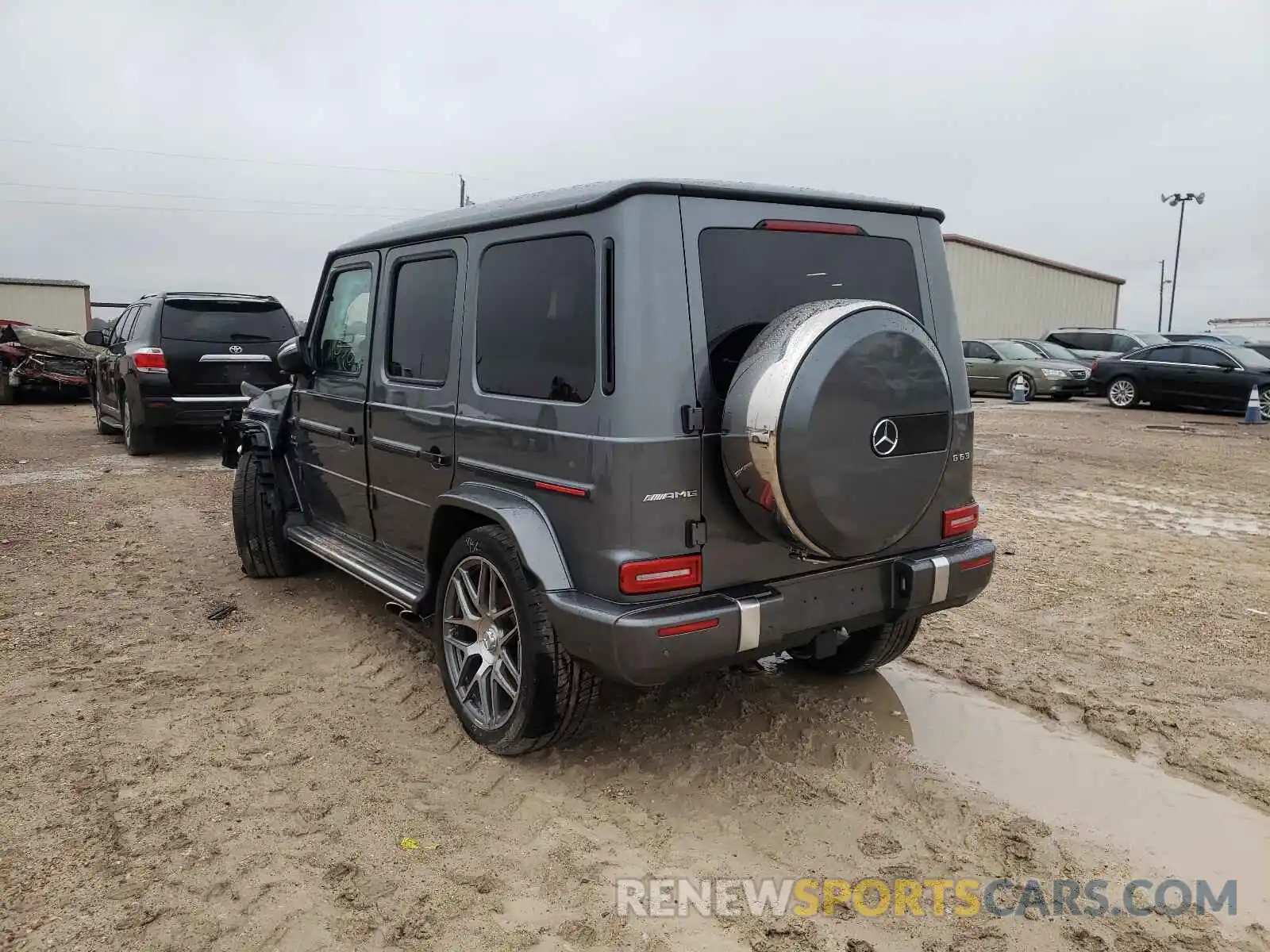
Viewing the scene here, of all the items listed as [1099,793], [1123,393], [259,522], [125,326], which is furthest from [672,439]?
[1123,393]

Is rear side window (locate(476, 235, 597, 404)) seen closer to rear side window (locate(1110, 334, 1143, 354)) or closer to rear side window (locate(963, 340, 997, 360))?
rear side window (locate(963, 340, 997, 360))

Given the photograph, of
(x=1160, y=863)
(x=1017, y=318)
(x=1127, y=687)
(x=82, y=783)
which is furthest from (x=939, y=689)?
(x=1017, y=318)

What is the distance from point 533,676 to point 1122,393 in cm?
1859

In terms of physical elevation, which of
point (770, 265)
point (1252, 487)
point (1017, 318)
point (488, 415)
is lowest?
point (1252, 487)

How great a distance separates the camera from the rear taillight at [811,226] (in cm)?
315

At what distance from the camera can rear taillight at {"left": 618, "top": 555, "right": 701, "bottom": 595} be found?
2850 mm

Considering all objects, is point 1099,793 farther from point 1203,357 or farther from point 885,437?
point 1203,357

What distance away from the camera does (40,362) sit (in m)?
16.9

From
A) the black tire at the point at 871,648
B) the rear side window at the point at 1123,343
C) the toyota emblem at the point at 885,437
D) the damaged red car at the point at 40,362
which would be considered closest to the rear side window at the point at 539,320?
the toyota emblem at the point at 885,437

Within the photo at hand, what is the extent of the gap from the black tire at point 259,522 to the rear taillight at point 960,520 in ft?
12.3

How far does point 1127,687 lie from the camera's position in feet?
13.4

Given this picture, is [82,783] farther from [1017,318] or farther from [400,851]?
[1017,318]

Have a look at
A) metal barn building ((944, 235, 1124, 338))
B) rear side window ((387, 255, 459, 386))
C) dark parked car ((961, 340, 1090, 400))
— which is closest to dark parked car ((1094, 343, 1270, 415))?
dark parked car ((961, 340, 1090, 400))

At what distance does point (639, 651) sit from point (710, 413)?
31.5 inches
